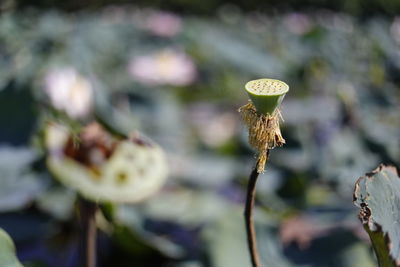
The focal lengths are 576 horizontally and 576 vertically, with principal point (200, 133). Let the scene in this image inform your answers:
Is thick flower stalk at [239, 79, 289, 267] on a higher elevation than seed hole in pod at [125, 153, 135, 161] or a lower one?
higher

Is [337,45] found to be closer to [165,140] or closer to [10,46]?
[165,140]

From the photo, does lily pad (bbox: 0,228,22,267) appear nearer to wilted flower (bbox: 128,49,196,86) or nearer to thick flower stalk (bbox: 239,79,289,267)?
thick flower stalk (bbox: 239,79,289,267)

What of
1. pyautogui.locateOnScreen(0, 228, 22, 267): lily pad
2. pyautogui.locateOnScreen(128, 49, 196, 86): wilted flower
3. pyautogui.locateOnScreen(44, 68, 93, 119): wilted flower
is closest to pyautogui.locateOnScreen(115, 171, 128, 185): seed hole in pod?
pyautogui.locateOnScreen(0, 228, 22, 267): lily pad

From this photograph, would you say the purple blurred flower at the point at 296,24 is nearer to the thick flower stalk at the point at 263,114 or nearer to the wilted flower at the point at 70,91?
the wilted flower at the point at 70,91

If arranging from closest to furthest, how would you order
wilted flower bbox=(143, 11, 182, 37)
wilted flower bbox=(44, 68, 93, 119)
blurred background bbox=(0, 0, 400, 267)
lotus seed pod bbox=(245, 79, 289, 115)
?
lotus seed pod bbox=(245, 79, 289, 115) < blurred background bbox=(0, 0, 400, 267) < wilted flower bbox=(44, 68, 93, 119) < wilted flower bbox=(143, 11, 182, 37)

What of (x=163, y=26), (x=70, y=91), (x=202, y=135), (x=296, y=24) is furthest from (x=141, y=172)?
(x=296, y=24)

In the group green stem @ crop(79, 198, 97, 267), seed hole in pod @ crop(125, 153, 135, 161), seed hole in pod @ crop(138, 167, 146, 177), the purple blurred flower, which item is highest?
seed hole in pod @ crop(125, 153, 135, 161)

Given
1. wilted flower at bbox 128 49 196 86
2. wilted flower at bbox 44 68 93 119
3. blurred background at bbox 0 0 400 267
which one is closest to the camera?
blurred background at bbox 0 0 400 267
